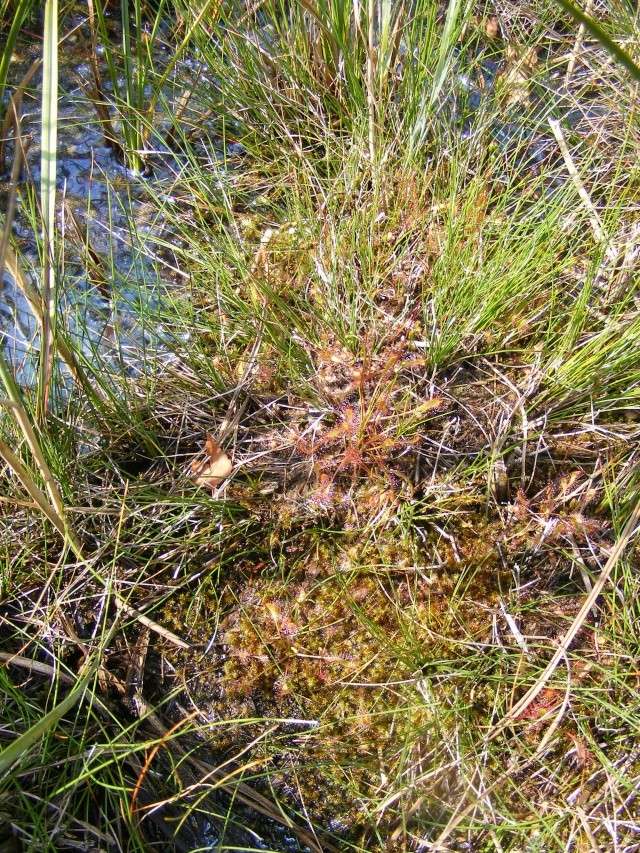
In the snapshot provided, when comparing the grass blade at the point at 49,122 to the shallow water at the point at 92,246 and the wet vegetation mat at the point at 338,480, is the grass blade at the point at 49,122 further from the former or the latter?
the shallow water at the point at 92,246

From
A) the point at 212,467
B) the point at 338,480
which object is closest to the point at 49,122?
the point at 212,467

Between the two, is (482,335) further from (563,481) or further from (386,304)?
(563,481)

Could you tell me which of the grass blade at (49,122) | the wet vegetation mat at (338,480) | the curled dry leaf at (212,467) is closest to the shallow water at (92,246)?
the wet vegetation mat at (338,480)

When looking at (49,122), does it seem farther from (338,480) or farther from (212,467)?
(338,480)

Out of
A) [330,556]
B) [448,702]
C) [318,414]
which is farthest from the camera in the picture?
[318,414]

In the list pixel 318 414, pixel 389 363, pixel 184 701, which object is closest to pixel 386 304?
pixel 389 363

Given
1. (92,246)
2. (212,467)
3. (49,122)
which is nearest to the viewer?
(49,122)

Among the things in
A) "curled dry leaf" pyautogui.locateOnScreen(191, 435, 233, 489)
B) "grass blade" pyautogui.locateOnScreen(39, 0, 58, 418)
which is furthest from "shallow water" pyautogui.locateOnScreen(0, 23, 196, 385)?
"grass blade" pyautogui.locateOnScreen(39, 0, 58, 418)
